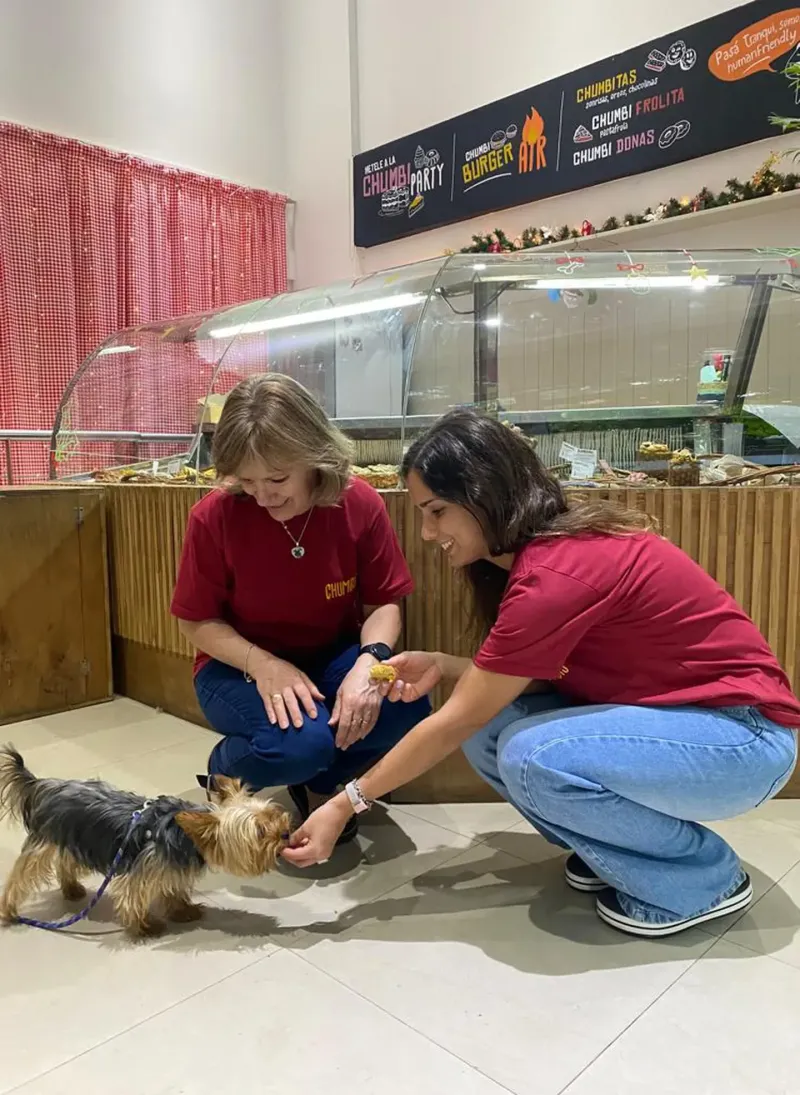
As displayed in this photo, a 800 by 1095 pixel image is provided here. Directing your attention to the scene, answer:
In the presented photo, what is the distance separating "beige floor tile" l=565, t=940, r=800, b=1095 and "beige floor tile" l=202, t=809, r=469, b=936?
58 cm

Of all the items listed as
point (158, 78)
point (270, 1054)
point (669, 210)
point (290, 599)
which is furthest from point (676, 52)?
point (270, 1054)

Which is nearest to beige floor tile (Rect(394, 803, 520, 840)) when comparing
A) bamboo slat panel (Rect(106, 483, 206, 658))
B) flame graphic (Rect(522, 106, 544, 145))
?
bamboo slat panel (Rect(106, 483, 206, 658))

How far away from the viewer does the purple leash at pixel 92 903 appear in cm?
142

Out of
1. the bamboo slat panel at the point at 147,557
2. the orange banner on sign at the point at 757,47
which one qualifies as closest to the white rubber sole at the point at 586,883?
the bamboo slat panel at the point at 147,557

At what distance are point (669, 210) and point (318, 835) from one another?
3933 millimetres

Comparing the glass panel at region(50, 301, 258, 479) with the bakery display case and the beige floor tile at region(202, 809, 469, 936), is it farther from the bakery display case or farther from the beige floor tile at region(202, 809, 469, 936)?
the beige floor tile at region(202, 809, 469, 936)

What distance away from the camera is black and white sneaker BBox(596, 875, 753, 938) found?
146cm

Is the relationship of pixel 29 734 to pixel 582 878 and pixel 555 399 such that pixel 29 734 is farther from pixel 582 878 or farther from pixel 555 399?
pixel 555 399

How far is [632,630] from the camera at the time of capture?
1.40 m

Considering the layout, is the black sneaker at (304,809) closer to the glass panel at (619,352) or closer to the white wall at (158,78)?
the glass panel at (619,352)

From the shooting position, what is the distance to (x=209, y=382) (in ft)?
11.0

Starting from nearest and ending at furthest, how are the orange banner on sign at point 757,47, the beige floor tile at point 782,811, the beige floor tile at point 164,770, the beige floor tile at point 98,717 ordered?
the beige floor tile at point 782,811, the beige floor tile at point 164,770, the beige floor tile at point 98,717, the orange banner on sign at point 757,47

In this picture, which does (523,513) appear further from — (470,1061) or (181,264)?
(181,264)

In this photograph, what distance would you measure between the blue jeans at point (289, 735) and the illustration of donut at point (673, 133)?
12.1 feet
